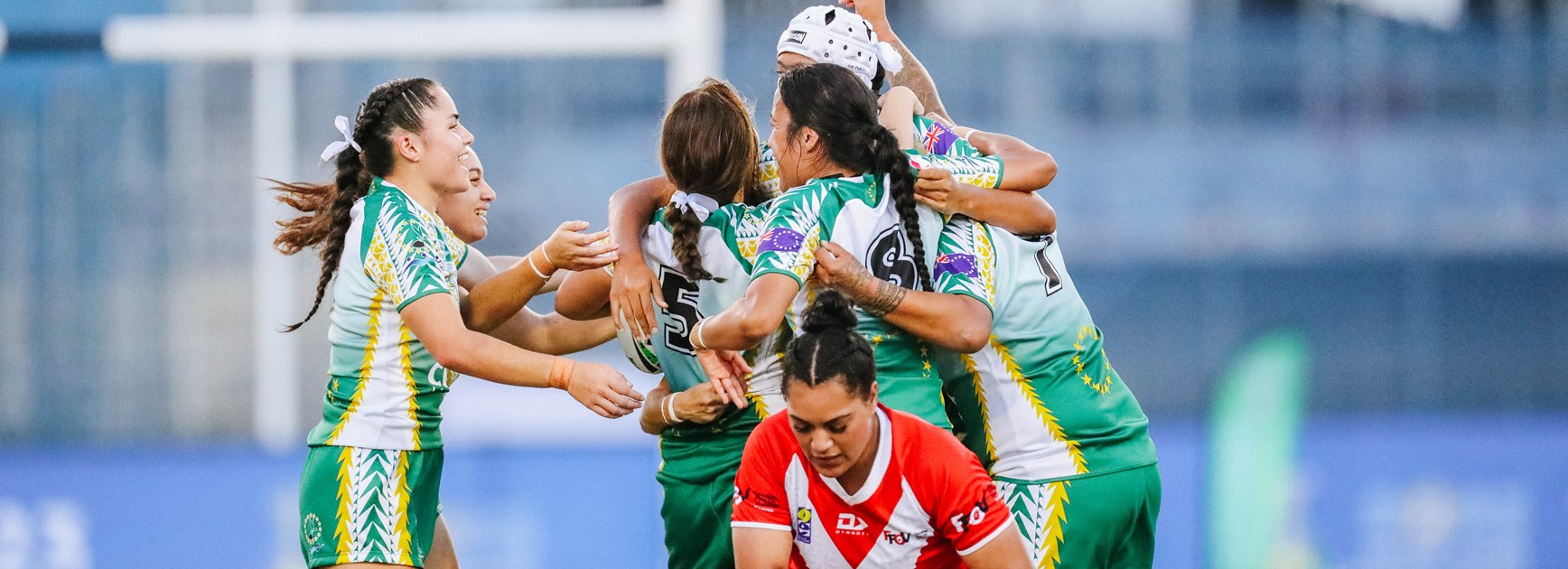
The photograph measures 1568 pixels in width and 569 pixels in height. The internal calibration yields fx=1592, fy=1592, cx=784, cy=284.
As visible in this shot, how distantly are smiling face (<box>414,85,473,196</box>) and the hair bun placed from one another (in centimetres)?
89

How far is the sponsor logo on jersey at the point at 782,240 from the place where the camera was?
2.79 m

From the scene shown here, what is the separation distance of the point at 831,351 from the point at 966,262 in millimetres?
418

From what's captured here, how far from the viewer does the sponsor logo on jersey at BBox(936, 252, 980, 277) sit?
296 centimetres

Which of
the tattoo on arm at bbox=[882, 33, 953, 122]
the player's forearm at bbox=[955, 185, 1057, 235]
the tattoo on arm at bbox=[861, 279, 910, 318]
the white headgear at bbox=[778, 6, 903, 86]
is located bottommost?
the tattoo on arm at bbox=[861, 279, 910, 318]

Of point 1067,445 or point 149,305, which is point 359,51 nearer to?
point 149,305

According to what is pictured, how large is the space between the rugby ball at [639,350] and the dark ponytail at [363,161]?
58 centimetres

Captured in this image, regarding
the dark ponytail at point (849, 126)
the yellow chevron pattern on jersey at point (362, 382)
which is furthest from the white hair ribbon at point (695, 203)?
the yellow chevron pattern on jersey at point (362, 382)

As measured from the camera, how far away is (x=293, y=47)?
26.3 feet

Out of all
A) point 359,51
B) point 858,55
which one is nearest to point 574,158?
point 359,51

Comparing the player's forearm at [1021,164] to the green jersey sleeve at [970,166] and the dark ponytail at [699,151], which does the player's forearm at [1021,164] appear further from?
the dark ponytail at [699,151]

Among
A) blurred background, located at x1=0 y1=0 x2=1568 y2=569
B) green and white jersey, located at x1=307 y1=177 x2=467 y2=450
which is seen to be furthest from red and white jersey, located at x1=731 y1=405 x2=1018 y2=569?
blurred background, located at x1=0 y1=0 x2=1568 y2=569

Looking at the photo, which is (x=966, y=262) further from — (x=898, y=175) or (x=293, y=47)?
(x=293, y=47)

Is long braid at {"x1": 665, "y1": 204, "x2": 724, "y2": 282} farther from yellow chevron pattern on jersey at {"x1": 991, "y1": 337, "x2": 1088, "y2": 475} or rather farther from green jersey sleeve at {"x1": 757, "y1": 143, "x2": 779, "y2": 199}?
yellow chevron pattern on jersey at {"x1": 991, "y1": 337, "x2": 1088, "y2": 475}

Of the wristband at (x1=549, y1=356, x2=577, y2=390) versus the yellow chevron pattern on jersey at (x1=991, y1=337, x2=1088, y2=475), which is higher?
the wristband at (x1=549, y1=356, x2=577, y2=390)
